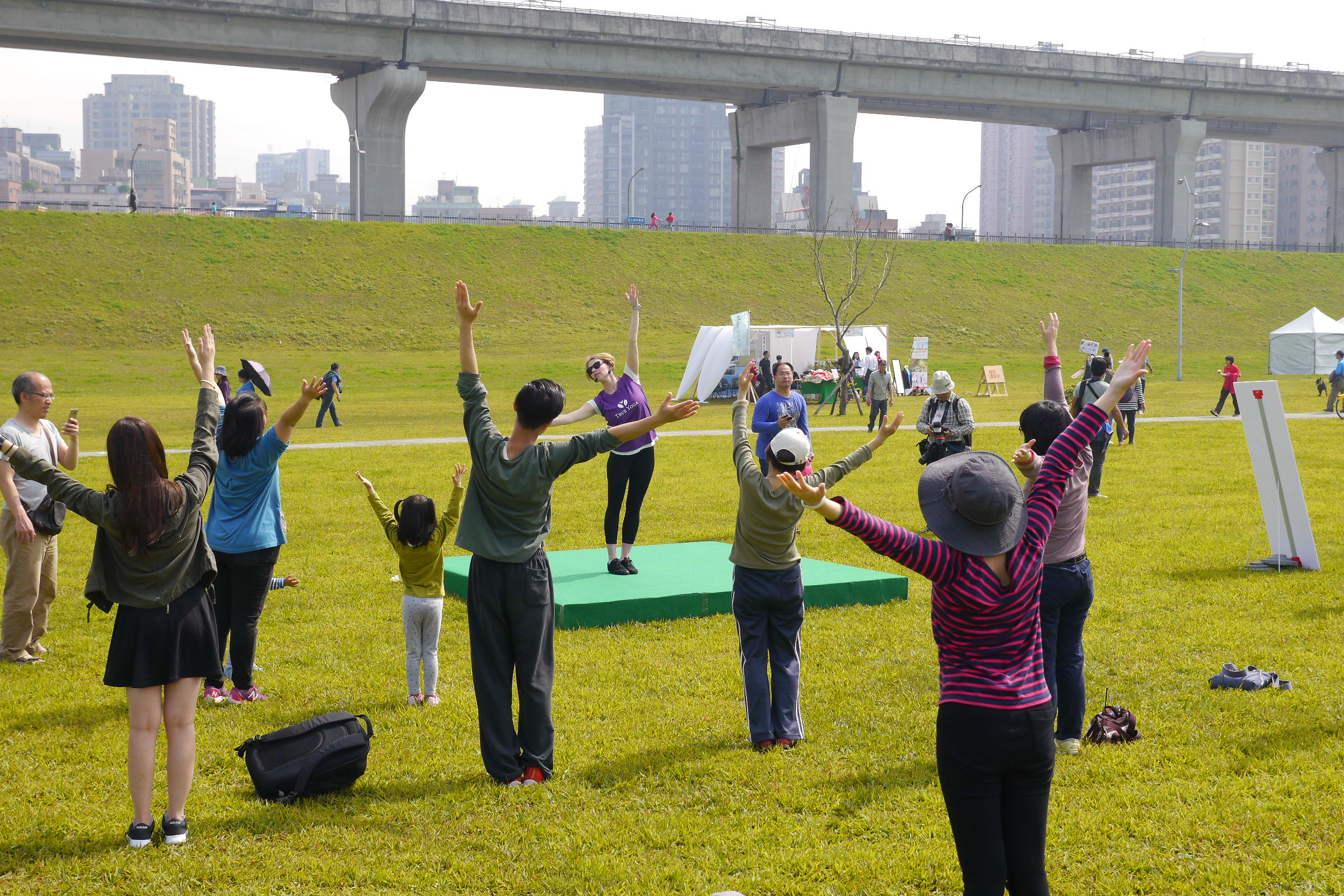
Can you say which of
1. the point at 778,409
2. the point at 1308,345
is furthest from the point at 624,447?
the point at 1308,345

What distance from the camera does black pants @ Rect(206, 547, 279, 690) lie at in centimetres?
700

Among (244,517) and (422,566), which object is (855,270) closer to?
(422,566)

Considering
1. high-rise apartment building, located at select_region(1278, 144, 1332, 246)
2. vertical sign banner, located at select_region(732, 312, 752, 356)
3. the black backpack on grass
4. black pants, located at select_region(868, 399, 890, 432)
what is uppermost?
high-rise apartment building, located at select_region(1278, 144, 1332, 246)

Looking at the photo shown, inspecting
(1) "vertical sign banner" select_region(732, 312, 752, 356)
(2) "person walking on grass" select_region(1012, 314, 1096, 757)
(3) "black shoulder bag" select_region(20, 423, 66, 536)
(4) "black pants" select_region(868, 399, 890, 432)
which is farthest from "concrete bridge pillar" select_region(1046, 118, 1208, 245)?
(3) "black shoulder bag" select_region(20, 423, 66, 536)

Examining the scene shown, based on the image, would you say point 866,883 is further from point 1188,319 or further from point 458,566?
point 1188,319

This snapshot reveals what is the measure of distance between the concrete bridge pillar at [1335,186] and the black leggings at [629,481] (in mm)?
84039

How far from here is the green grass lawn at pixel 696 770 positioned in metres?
4.98

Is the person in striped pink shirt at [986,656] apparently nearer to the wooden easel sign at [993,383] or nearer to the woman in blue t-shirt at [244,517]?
the woman in blue t-shirt at [244,517]

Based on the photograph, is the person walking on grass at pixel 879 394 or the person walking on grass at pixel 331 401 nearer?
the person walking on grass at pixel 879 394

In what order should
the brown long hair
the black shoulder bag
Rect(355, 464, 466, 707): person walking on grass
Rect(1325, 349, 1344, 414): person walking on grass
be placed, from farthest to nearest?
Rect(1325, 349, 1344, 414): person walking on grass → the black shoulder bag → Rect(355, 464, 466, 707): person walking on grass → the brown long hair

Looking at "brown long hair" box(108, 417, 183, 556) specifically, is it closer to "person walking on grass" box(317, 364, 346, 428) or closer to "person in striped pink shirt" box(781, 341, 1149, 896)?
"person in striped pink shirt" box(781, 341, 1149, 896)

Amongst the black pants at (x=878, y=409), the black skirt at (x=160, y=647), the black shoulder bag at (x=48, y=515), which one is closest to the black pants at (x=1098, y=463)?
the black pants at (x=878, y=409)

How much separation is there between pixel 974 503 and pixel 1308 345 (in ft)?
156

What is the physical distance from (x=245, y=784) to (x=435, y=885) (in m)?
1.66
